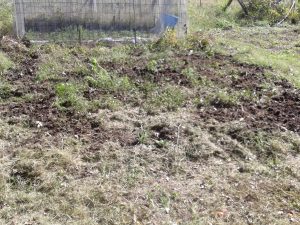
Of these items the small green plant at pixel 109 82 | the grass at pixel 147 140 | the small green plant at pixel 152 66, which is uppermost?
the small green plant at pixel 152 66

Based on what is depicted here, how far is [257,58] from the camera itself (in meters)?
7.90

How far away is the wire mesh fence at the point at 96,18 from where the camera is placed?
8.91m

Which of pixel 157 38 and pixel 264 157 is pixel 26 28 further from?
pixel 264 157

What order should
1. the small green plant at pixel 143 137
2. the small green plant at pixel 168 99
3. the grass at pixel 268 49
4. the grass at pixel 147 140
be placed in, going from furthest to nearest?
the grass at pixel 268 49
the small green plant at pixel 168 99
the small green plant at pixel 143 137
the grass at pixel 147 140

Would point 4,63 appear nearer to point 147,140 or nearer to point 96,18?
point 96,18

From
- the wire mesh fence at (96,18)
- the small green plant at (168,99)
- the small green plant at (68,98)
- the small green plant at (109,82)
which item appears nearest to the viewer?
the small green plant at (68,98)

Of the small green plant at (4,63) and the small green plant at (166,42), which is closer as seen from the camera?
the small green plant at (4,63)

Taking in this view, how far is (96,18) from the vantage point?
917 centimetres

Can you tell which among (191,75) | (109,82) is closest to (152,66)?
(191,75)

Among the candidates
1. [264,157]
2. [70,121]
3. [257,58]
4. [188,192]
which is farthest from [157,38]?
[188,192]

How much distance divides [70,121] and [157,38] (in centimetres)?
394

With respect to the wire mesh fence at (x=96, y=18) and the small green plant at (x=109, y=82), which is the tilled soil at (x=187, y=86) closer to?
the small green plant at (x=109, y=82)

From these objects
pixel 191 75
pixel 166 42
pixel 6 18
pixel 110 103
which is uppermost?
pixel 6 18

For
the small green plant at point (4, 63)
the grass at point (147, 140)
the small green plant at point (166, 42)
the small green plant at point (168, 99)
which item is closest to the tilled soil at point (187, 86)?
the grass at point (147, 140)
